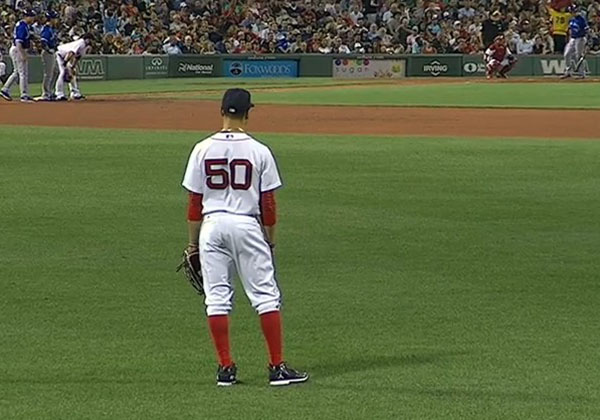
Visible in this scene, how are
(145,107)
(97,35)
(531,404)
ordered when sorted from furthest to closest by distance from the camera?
(97,35) → (145,107) → (531,404)

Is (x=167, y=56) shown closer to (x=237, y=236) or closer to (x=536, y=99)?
(x=536, y=99)

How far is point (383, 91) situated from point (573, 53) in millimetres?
8014

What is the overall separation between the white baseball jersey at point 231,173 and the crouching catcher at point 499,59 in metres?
37.4

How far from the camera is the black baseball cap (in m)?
7.52

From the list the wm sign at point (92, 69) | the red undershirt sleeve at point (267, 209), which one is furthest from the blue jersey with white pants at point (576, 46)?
the red undershirt sleeve at point (267, 209)

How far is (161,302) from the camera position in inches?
399

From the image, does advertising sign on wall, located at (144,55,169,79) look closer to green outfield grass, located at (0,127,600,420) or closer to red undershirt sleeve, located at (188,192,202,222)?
green outfield grass, located at (0,127,600,420)

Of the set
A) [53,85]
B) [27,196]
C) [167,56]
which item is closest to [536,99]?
[53,85]

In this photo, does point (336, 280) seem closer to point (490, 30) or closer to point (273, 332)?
point (273, 332)

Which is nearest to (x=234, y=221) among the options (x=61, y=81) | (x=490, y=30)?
(x=61, y=81)

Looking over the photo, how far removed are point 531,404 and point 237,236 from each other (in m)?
1.78

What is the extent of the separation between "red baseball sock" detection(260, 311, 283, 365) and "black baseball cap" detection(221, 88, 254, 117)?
1099 millimetres

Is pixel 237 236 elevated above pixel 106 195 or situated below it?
above

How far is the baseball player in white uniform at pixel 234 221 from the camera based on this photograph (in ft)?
24.5
